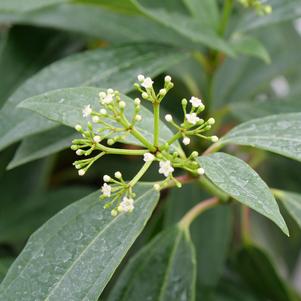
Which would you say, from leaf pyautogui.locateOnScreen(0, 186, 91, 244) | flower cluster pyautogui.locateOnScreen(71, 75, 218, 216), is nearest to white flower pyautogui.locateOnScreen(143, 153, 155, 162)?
flower cluster pyautogui.locateOnScreen(71, 75, 218, 216)

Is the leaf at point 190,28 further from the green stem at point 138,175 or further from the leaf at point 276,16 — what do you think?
the green stem at point 138,175

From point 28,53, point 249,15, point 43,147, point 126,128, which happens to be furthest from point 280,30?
point 126,128

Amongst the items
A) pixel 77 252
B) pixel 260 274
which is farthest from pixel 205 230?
pixel 77 252

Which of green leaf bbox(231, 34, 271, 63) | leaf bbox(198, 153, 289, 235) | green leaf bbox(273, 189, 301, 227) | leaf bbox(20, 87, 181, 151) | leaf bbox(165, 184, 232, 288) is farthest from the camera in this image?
leaf bbox(165, 184, 232, 288)

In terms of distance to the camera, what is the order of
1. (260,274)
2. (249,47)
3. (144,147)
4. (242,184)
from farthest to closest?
(260,274), (249,47), (144,147), (242,184)

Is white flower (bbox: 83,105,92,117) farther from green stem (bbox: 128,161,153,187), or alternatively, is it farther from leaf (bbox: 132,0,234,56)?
leaf (bbox: 132,0,234,56)

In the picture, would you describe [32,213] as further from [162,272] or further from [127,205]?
Answer: [127,205]
